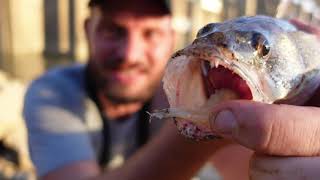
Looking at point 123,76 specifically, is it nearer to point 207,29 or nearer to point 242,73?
point 207,29

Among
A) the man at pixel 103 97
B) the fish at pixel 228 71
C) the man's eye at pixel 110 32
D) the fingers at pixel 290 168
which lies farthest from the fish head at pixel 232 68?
the man's eye at pixel 110 32

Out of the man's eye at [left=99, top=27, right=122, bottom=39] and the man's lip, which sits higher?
the man's eye at [left=99, top=27, right=122, bottom=39]

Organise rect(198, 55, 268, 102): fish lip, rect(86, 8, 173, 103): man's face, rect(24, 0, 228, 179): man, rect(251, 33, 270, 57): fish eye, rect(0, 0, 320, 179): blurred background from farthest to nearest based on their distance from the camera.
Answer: rect(0, 0, 320, 179): blurred background
rect(86, 8, 173, 103): man's face
rect(24, 0, 228, 179): man
rect(251, 33, 270, 57): fish eye
rect(198, 55, 268, 102): fish lip

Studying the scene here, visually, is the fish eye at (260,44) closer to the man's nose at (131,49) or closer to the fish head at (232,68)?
the fish head at (232,68)

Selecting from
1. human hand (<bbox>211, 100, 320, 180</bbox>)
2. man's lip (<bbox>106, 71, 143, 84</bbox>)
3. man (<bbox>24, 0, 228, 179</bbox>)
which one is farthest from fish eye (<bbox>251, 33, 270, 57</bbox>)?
man's lip (<bbox>106, 71, 143, 84</bbox>)

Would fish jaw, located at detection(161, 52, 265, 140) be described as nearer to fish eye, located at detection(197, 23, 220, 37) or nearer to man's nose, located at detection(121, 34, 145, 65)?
fish eye, located at detection(197, 23, 220, 37)

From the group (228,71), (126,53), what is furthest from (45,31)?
(228,71)
